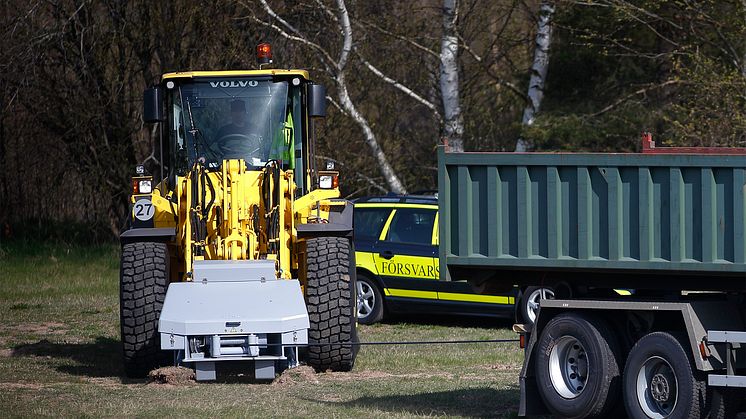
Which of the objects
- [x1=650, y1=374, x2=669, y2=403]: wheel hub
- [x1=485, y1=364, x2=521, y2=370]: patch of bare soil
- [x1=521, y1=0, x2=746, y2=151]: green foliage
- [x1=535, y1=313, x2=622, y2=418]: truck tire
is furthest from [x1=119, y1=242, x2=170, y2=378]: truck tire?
[x1=521, y1=0, x2=746, y2=151]: green foliage

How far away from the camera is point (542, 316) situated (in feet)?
33.8

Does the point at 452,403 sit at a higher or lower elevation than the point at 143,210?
lower

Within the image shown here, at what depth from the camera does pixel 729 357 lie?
28.3 feet

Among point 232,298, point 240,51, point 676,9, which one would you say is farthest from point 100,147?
point 232,298

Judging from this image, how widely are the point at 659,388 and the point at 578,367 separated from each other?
96 centimetres

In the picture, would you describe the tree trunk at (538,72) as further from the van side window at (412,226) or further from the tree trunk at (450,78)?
the van side window at (412,226)

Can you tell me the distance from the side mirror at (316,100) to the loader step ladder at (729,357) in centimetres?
586

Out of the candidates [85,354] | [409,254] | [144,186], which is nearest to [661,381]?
[144,186]

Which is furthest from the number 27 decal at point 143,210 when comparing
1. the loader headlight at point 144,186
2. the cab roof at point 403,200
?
the cab roof at point 403,200

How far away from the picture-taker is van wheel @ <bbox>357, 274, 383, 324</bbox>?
1764 centimetres

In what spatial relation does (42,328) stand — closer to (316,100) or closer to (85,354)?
(85,354)

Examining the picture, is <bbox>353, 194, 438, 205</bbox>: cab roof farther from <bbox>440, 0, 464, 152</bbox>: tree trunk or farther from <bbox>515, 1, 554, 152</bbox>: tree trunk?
<bbox>515, 1, 554, 152</bbox>: tree trunk

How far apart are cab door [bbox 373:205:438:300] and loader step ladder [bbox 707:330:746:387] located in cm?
846

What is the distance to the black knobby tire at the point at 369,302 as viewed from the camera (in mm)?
17641
